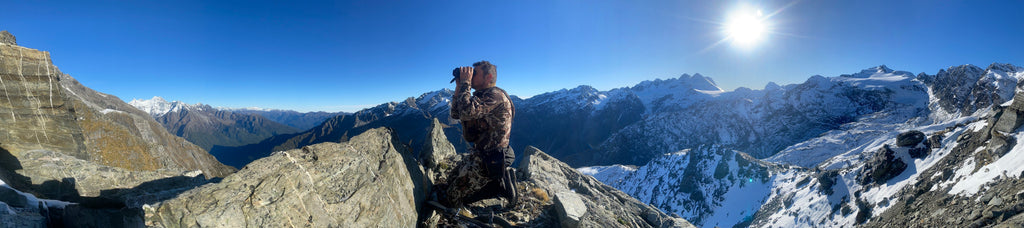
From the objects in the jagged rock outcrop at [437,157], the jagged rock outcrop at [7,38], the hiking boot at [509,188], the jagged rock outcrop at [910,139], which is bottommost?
the jagged rock outcrop at [910,139]

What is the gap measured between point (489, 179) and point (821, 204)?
58.9 m

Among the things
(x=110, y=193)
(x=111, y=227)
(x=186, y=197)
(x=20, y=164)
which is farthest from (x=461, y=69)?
(x=20, y=164)

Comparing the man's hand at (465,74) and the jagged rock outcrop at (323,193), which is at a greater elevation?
the man's hand at (465,74)

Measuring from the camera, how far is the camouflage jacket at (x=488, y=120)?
7.78m

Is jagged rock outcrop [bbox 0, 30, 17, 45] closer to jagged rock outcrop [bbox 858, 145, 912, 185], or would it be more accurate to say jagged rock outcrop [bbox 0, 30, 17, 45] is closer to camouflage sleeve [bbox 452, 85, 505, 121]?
camouflage sleeve [bbox 452, 85, 505, 121]

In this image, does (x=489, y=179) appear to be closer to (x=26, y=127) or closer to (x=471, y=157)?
(x=471, y=157)

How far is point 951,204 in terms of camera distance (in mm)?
20000

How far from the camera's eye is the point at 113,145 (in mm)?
16766

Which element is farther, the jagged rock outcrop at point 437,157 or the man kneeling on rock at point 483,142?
the jagged rock outcrop at point 437,157

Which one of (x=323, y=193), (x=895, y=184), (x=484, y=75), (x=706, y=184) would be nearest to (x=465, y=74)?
(x=484, y=75)

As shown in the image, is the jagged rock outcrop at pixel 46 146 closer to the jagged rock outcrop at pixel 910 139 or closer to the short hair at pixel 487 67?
the short hair at pixel 487 67

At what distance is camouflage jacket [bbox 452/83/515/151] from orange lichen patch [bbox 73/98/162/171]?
1919cm

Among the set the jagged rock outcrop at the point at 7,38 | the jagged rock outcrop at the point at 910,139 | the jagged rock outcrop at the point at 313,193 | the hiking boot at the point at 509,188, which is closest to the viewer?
the jagged rock outcrop at the point at 313,193

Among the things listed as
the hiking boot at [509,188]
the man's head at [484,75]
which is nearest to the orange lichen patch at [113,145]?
the man's head at [484,75]
